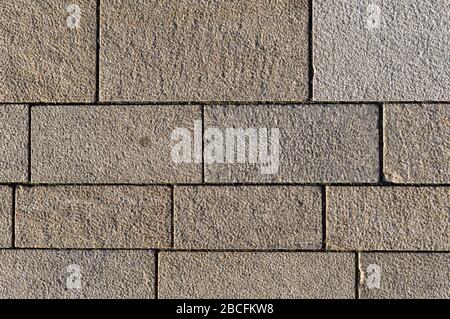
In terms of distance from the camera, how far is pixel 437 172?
4637 millimetres

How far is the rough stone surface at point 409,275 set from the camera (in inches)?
183

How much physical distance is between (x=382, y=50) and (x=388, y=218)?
55.2 inches

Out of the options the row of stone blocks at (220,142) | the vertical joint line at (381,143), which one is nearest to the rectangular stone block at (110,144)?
the row of stone blocks at (220,142)

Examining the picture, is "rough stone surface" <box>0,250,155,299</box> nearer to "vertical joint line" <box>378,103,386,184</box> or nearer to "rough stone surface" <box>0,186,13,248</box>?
"rough stone surface" <box>0,186,13,248</box>

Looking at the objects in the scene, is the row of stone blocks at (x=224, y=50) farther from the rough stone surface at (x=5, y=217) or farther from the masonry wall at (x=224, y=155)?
the rough stone surface at (x=5, y=217)

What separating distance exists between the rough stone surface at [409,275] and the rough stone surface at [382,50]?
1.32 metres

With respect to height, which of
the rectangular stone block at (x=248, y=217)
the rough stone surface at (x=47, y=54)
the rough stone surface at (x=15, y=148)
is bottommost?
the rectangular stone block at (x=248, y=217)

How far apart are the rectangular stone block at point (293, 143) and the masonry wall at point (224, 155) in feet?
0.04

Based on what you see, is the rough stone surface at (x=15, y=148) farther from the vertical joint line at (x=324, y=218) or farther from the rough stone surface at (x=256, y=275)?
the vertical joint line at (x=324, y=218)

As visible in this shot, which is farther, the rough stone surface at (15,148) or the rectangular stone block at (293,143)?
the rough stone surface at (15,148)

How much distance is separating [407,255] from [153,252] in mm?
2124

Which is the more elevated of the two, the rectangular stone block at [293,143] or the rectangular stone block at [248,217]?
the rectangular stone block at [293,143]

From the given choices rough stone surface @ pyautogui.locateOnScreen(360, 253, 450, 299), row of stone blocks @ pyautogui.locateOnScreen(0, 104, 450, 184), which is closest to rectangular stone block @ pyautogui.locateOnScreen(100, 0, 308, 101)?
row of stone blocks @ pyautogui.locateOnScreen(0, 104, 450, 184)

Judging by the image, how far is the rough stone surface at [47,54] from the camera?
479cm
